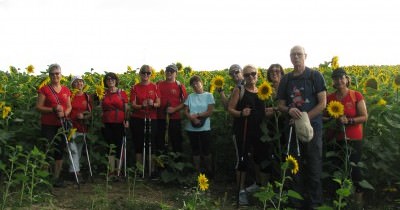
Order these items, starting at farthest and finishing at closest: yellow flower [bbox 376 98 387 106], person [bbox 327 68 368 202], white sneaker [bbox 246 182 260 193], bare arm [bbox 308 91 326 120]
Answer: white sneaker [bbox 246 182 260 193], yellow flower [bbox 376 98 387 106], person [bbox 327 68 368 202], bare arm [bbox 308 91 326 120]

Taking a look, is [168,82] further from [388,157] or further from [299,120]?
[388,157]

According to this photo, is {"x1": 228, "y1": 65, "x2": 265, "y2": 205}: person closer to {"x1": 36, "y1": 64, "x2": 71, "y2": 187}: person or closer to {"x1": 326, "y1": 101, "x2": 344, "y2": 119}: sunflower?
{"x1": 326, "y1": 101, "x2": 344, "y2": 119}: sunflower

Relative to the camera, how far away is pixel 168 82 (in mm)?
7871

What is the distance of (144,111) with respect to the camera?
7.72 meters

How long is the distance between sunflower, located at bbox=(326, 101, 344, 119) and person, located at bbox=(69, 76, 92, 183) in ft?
11.9

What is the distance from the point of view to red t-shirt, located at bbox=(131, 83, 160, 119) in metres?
7.70

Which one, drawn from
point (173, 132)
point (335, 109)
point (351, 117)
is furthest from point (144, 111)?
point (351, 117)

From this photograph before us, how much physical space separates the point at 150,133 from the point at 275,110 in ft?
7.29

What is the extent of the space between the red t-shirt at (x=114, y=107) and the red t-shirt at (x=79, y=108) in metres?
0.27

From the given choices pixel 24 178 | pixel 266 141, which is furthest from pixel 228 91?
pixel 24 178

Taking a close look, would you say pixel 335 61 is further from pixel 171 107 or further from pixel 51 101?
pixel 51 101

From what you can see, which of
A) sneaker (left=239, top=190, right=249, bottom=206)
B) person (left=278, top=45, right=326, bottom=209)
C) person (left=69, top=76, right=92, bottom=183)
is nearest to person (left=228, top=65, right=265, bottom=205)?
sneaker (left=239, top=190, right=249, bottom=206)

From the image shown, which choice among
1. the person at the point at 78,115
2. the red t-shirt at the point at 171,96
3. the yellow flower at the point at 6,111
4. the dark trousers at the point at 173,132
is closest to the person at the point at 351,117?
the red t-shirt at the point at 171,96

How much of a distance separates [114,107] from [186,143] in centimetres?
148
